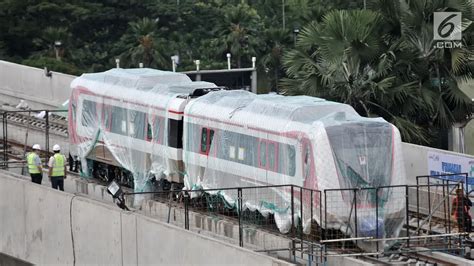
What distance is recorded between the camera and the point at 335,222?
83.5ft

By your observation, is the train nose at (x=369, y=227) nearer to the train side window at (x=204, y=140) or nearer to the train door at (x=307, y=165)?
the train door at (x=307, y=165)

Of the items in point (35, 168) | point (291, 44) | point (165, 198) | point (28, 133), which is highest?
point (291, 44)

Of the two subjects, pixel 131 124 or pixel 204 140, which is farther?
pixel 131 124

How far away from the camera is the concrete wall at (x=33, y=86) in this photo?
1842 inches

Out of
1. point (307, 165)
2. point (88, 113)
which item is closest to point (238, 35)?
point (88, 113)

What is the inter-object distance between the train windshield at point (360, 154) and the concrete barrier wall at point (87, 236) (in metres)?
3.05

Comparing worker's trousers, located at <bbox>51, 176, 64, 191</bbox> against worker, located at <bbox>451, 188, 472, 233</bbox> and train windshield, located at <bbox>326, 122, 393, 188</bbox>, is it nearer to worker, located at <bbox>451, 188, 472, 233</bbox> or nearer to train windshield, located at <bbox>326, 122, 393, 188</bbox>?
train windshield, located at <bbox>326, 122, 393, 188</bbox>

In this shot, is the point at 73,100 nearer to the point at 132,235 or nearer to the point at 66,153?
the point at 66,153

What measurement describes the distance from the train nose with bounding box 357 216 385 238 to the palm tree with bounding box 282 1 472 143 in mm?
8446

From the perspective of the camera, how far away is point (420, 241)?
26.1m

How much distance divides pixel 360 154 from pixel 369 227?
58.3 inches

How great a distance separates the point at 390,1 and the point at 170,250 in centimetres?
1231

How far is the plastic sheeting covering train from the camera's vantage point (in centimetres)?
2606

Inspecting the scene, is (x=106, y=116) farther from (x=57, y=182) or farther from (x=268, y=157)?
(x=268, y=157)
